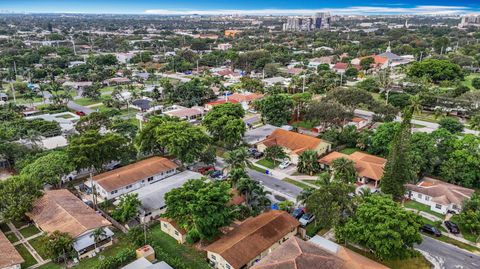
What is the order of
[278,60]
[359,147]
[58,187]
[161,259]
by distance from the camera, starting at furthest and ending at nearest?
1. [278,60]
2. [359,147]
3. [58,187]
4. [161,259]

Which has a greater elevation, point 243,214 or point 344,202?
point 344,202

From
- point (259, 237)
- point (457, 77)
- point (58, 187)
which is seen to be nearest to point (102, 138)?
point (58, 187)

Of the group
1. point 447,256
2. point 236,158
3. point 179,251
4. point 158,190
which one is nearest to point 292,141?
point 236,158

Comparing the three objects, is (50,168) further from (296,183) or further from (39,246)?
(296,183)

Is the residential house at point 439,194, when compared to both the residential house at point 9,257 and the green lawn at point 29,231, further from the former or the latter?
the green lawn at point 29,231

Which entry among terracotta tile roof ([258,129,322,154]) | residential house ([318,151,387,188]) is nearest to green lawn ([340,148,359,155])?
terracotta tile roof ([258,129,322,154])

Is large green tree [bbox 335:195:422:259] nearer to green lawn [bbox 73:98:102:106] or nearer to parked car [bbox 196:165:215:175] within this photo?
parked car [bbox 196:165:215:175]

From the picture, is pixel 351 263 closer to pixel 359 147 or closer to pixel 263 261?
pixel 263 261
